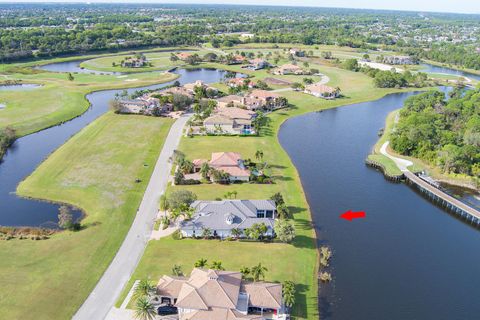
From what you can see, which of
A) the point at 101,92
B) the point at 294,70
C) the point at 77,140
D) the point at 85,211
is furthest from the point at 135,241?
the point at 294,70

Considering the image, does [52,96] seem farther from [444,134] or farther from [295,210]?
[444,134]

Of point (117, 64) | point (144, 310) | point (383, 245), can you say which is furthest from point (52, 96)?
point (383, 245)

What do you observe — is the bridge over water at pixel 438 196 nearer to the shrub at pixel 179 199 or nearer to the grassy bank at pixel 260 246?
the grassy bank at pixel 260 246

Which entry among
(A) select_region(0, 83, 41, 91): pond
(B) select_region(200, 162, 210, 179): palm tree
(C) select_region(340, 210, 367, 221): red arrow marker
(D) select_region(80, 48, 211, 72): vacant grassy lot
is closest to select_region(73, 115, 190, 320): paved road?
(B) select_region(200, 162, 210, 179): palm tree

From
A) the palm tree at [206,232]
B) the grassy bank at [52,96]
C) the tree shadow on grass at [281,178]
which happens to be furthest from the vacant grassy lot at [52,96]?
the palm tree at [206,232]

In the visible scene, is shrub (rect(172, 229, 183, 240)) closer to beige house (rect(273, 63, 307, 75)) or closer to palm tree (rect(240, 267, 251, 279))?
palm tree (rect(240, 267, 251, 279))

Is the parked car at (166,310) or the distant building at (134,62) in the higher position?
the distant building at (134,62)

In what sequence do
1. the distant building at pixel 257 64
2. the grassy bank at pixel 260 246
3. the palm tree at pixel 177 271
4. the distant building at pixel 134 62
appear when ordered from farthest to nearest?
the distant building at pixel 257 64, the distant building at pixel 134 62, the grassy bank at pixel 260 246, the palm tree at pixel 177 271
